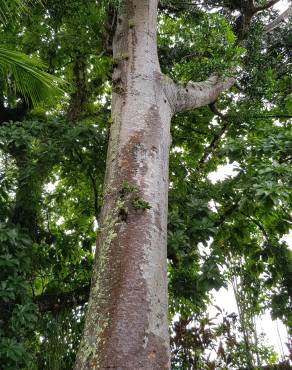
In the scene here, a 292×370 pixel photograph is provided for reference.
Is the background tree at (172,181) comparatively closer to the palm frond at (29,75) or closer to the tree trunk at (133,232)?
the tree trunk at (133,232)

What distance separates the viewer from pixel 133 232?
244cm

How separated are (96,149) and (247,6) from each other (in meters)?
3.42

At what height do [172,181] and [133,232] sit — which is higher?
[172,181]

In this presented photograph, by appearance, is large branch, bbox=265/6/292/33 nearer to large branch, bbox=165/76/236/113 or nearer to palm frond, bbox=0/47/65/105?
large branch, bbox=165/76/236/113

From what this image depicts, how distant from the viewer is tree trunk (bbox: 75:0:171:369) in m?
1.94

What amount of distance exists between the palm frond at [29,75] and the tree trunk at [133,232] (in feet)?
1.83

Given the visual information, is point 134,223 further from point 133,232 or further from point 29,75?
point 29,75

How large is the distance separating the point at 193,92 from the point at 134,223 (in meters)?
2.24

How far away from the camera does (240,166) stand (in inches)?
159

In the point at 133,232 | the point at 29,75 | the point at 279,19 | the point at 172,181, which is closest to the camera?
the point at 133,232

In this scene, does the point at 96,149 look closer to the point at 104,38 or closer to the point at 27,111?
the point at 104,38

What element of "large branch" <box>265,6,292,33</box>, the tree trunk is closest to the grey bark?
the tree trunk

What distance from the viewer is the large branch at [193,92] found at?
150 inches

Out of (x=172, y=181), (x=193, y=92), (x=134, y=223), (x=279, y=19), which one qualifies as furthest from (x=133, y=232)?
(x=279, y=19)
